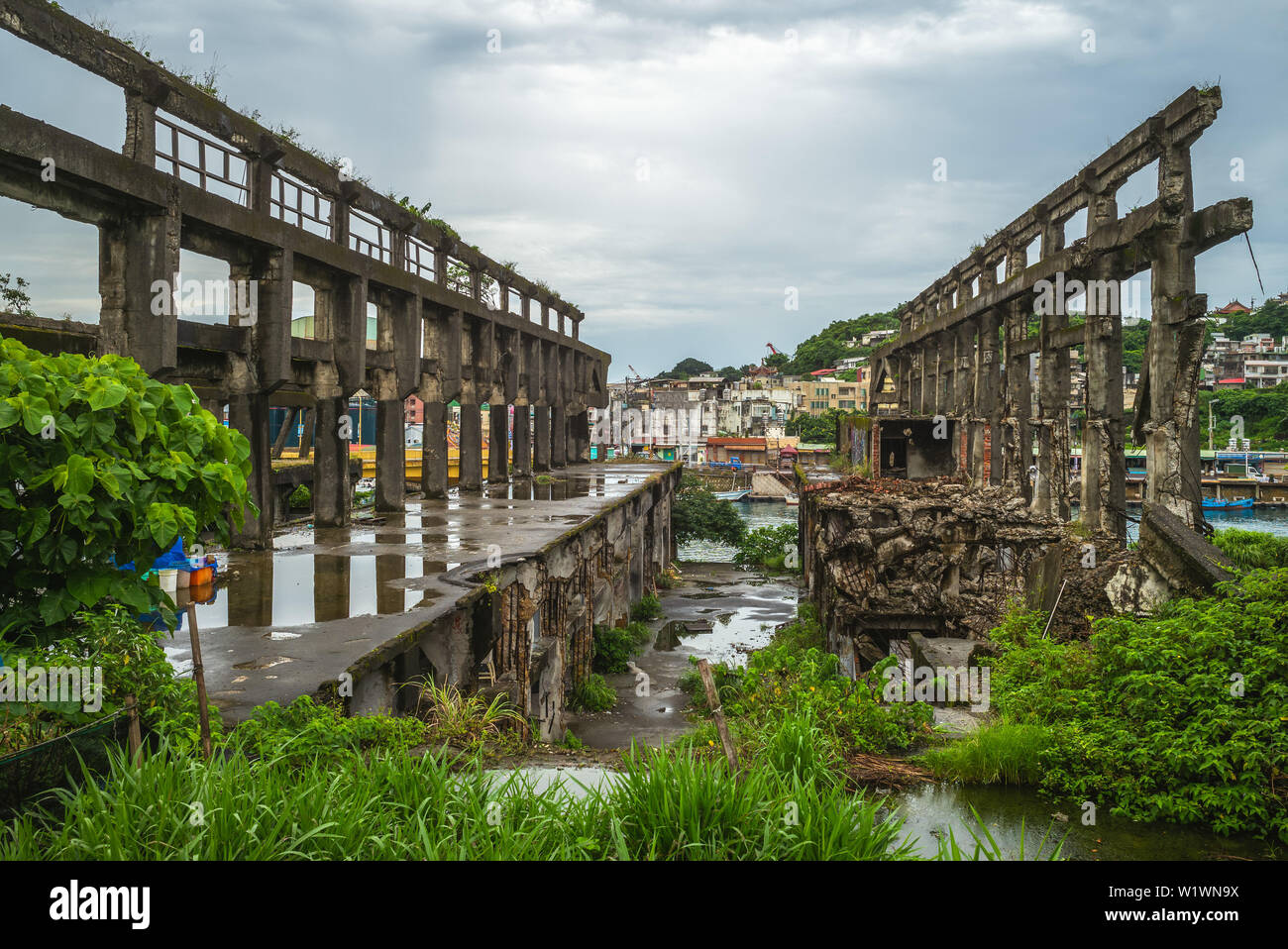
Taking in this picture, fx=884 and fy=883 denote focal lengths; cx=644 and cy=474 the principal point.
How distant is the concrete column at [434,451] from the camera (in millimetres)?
20469

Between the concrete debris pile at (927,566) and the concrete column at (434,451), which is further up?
the concrete column at (434,451)

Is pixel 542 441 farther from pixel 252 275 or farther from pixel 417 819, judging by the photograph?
pixel 417 819

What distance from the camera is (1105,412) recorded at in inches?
601

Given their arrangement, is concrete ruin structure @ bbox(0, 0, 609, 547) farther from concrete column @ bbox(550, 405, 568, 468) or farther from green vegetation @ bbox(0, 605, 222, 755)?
concrete column @ bbox(550, 405, 568, 468)

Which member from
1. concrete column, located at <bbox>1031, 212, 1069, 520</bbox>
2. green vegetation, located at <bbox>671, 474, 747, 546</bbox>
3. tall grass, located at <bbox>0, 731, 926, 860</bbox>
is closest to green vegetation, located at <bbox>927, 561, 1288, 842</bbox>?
tall grass, located at <bbox>0, 731, 926, 860</bbox>

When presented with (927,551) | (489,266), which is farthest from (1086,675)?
(489,266)

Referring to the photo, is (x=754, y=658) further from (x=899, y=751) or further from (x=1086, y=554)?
(x=899, y=751)

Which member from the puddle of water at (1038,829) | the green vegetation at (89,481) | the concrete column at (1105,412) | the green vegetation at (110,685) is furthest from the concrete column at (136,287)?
the concrete column at (1105,412)

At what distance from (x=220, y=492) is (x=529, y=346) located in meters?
23.6

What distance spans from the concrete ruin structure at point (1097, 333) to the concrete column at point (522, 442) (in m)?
12.8

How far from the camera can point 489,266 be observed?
2436cm

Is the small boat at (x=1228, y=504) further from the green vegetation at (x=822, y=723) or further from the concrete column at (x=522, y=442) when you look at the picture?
the green vegetation at (x=822, y=723)

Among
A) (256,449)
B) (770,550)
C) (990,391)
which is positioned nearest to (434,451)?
(256,449)

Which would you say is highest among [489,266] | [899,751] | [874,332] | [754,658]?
[874,332]
